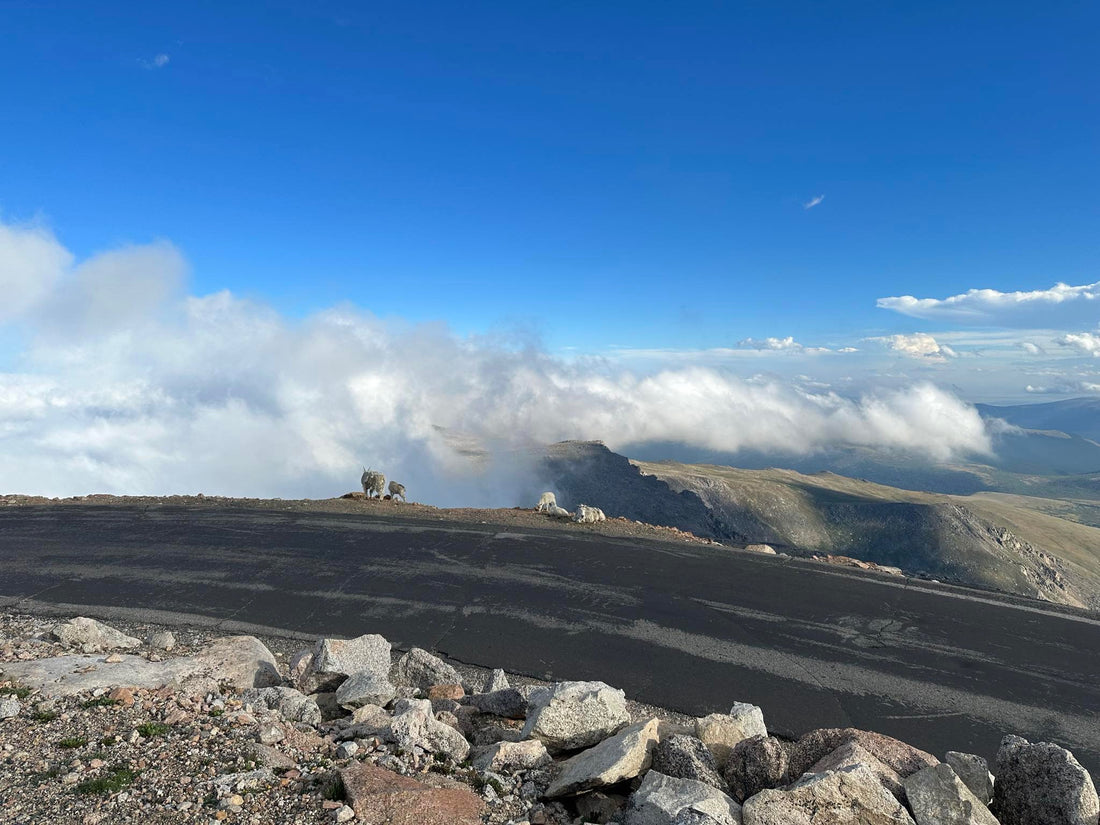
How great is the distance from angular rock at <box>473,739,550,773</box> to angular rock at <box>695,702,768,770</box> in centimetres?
171

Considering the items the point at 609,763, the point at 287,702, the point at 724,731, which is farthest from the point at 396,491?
the point at 609,763

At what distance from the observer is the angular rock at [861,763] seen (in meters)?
5.01

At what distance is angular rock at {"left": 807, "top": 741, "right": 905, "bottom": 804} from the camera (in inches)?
197

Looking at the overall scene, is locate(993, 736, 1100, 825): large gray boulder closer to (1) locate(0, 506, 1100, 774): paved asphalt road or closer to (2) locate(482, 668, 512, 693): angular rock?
(1) locate(0, 506, 1100, 774): paved asphalt road

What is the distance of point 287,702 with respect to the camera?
22.6ft

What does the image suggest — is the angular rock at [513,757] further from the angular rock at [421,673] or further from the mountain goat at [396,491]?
the mountain goat at [396,491]

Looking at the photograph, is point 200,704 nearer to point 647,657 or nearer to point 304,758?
point 304,758

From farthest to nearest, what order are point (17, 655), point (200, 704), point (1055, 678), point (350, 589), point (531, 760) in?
point (350, 589) → point (1055, 678) → point (17, 655) → point (200, 704) → point (531, 760)

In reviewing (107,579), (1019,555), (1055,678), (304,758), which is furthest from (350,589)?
Result: (1019,555)

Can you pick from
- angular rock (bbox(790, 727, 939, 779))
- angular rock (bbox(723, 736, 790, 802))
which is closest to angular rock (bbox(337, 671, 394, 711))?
angular rock (bbox(723, 736, 790, 802))

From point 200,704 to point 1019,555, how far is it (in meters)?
184

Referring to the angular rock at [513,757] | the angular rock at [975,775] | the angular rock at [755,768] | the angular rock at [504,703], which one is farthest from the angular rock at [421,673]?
the angular rock at [975,775]

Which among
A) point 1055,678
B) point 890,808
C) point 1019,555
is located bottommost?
point 1019,555

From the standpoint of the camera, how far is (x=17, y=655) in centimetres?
805
